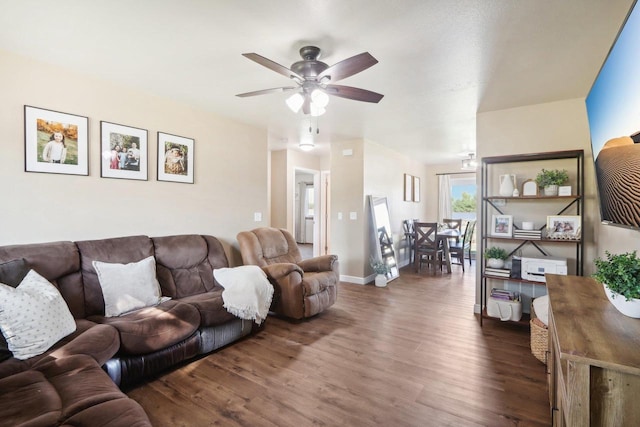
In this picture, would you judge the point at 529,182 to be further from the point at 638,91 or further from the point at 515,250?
the point at 638,91

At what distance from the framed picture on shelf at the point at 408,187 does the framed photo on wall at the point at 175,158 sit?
182 inches

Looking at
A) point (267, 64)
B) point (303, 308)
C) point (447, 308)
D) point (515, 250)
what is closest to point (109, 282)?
point (303, 308)

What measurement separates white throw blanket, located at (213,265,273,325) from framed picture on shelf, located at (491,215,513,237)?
2.47 metres

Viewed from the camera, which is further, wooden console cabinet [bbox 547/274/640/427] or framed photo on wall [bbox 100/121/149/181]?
framed photo on wall [bbox 100/121/149/181]

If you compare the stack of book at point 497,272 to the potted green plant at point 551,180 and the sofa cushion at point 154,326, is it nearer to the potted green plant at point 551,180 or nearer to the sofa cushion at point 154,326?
the potted green plant at point 551,180

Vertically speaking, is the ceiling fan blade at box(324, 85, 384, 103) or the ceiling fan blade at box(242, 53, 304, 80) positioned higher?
the ceiling fan blade at box(242, 53, 304, 80)

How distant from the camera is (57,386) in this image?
1407 mm

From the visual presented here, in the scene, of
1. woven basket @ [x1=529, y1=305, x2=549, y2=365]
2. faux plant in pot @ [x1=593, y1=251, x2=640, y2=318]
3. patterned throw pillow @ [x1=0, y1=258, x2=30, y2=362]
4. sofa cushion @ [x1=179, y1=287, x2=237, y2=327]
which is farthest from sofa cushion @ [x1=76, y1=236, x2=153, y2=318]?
woven basket @ [x1=529, y1=305, x2=549, y2=365]

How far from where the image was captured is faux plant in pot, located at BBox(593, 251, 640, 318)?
1.16 metres

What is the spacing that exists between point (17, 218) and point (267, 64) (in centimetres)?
221

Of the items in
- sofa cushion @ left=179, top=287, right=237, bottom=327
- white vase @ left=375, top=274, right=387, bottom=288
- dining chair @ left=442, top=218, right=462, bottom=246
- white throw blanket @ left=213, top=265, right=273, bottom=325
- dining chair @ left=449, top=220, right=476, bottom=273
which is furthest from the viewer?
dining chair @ left=442, top=218, right=462, bottom=246

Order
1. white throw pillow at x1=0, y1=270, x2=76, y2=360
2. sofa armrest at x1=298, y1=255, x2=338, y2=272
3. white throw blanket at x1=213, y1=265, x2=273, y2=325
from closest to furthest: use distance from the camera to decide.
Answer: white throw pillow at x1=0, y1=270, x2=76, y2=360, white throw blanket at x1=213, y1=265, x2=273, y2=325, sofa armrest at x1=298, y1=255, x2=338, y2=272

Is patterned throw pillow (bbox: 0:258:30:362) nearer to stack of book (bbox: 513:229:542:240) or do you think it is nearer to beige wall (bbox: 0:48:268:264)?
beige wall (bbox: 0:48:268:264)

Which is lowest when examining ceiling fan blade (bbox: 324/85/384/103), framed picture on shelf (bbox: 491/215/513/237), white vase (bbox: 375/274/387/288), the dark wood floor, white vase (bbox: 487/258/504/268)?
the dark wood floor
